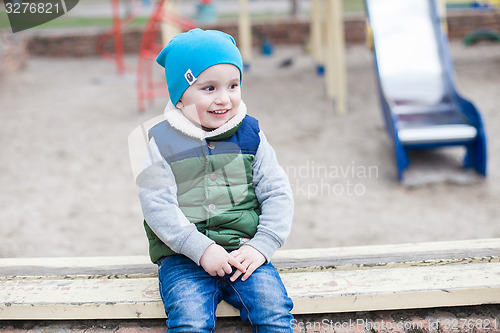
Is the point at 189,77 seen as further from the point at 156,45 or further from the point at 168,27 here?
the point at 156,45

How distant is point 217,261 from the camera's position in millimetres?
1340

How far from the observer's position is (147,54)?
5875mm

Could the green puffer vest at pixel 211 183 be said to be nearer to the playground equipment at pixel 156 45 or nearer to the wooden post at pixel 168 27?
the playground equipment at pixel 156 45

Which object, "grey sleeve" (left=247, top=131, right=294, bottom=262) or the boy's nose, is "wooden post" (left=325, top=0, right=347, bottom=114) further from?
the boy's nose

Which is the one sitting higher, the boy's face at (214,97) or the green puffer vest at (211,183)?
the boy's face at (214,97)

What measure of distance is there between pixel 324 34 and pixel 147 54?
3.75m

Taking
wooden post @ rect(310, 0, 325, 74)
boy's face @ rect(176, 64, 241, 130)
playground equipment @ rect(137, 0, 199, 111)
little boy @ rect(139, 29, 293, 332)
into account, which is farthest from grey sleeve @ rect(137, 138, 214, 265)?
wooden post @ rect(310, 0, 325, 74)

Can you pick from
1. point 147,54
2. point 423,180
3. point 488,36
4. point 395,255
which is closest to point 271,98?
point 147,54

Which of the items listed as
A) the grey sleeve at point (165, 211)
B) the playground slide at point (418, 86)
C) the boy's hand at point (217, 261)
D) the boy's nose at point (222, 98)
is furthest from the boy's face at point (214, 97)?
the playground slide at point (418, 86)

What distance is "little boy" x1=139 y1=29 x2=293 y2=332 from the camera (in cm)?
135

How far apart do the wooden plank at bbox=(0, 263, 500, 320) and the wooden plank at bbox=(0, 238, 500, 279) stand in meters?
0.05

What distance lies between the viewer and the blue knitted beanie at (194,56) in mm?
1366

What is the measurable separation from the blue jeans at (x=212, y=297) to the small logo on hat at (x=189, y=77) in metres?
0.49

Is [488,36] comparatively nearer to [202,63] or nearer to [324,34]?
[324,34]
